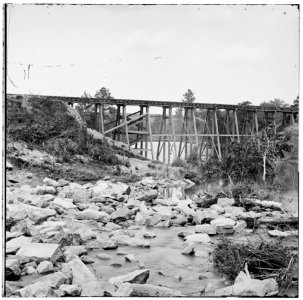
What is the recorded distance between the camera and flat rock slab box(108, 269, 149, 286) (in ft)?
14.9

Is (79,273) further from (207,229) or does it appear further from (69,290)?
(207,229)

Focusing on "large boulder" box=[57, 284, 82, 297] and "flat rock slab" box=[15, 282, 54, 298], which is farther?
"large boulder" box=[57, 284, 82, 297]

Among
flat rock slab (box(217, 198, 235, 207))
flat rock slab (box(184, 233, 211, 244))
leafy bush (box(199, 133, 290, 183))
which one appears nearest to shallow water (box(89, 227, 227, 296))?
flat rock slab (box(184, 233, 211, 244))


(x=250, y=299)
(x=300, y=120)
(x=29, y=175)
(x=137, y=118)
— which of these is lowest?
(x=250, y=299)

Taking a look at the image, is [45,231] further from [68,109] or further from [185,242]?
[68,109]

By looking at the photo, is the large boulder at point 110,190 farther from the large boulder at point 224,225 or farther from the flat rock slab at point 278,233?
the flat rock slab at point 278,233

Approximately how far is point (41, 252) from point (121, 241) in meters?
1.65

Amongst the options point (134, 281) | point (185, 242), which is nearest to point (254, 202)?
point (185, 242)

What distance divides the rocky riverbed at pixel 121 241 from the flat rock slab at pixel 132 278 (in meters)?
0.01

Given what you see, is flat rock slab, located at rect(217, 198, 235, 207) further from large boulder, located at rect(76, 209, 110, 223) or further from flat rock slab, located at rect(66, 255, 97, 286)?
flat rock slab, located at rect(66, 255, 97, 286)

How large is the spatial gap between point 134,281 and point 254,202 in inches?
229

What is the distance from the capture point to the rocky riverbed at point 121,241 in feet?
14.2

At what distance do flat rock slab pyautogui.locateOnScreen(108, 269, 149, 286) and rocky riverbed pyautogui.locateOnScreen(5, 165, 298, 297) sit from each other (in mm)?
11

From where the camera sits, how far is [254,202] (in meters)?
9.75
